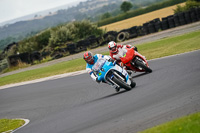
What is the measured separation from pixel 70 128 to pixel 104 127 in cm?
118

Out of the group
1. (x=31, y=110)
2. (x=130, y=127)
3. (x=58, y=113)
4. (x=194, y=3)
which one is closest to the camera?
(x=130, y=127)

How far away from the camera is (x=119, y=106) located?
31.0 ft

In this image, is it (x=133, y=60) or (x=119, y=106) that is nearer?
(x=119, y=106)

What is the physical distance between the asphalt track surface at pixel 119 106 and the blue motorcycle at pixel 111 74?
1.18ft

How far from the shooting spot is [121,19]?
79.4 m

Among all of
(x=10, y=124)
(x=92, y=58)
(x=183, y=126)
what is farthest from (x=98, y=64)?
(x=183, y=126)

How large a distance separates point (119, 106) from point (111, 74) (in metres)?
2.26

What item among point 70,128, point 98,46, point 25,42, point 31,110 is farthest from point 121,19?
point 70,128

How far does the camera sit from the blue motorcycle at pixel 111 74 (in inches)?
452

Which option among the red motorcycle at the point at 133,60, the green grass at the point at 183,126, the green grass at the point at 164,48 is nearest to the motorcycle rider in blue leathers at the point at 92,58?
the red motorcycle at the point at 133,60

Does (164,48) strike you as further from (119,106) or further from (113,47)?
(119,106)

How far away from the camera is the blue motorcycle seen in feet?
37.7

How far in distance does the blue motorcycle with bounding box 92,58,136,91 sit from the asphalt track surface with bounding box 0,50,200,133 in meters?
0.36

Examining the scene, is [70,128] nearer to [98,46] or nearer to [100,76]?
[100,76]
